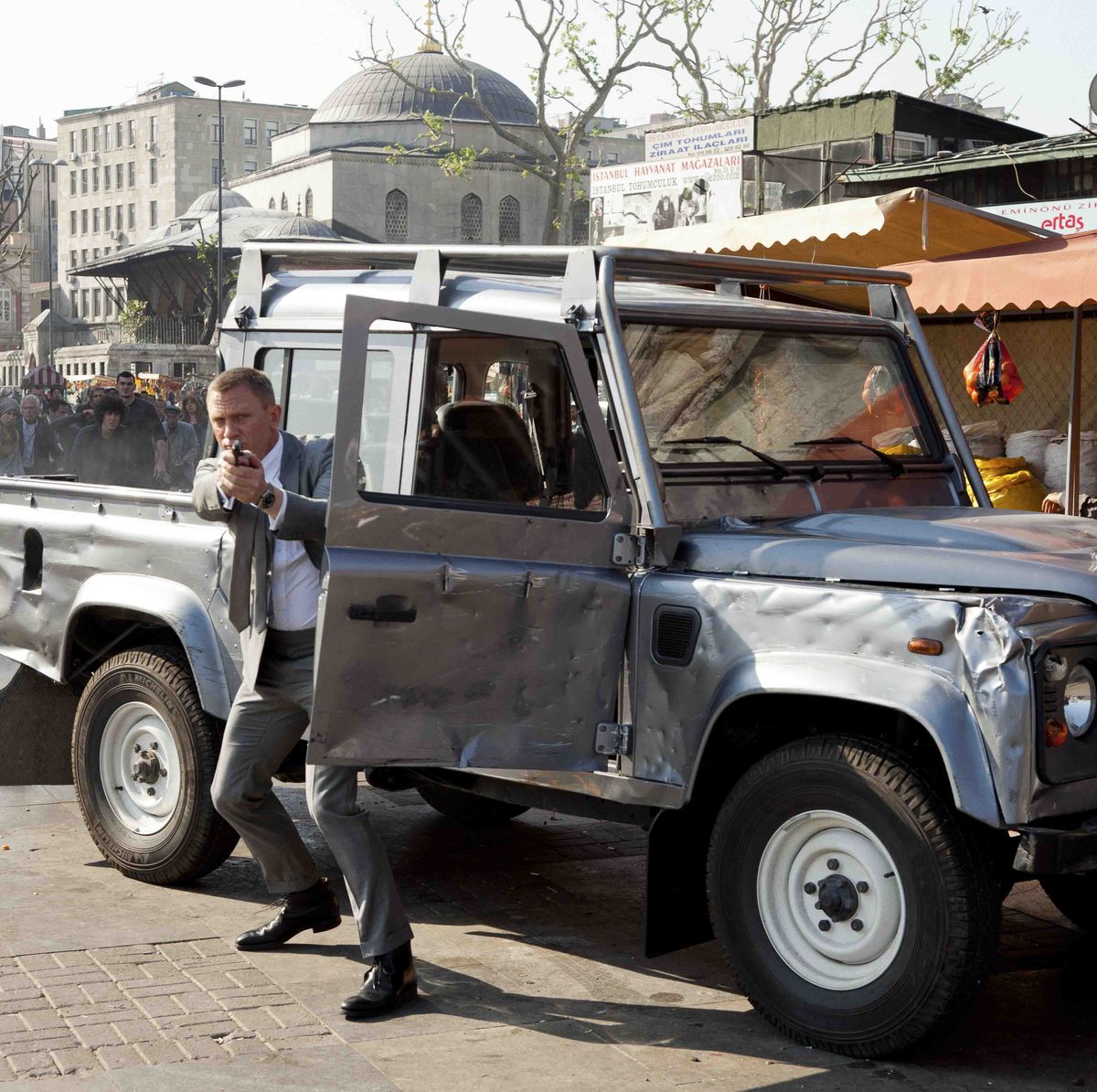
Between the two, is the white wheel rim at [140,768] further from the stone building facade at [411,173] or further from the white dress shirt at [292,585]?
the stone building facade at [411,173]

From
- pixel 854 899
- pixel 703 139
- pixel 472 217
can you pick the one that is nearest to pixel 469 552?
pixel 854 899

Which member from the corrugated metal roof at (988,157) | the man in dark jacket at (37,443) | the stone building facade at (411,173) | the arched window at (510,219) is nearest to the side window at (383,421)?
the man in dark jacket at (37,443)

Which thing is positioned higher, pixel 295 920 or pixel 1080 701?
pixel 1080 701

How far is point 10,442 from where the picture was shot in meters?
18.5

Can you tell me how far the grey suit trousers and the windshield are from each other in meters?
1.33

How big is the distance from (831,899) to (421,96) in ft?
330

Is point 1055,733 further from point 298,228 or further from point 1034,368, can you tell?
point 298,228

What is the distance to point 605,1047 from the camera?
185 inches

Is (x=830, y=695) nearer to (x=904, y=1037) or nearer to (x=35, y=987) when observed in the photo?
(x=904, y=1037)

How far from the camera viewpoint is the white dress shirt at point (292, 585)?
5.10 meters

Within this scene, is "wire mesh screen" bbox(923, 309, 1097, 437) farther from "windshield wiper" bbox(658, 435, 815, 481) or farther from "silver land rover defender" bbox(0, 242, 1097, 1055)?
"windshield wiper" bbox(658, 435, 815, 481)

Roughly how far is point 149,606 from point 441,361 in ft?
5.39

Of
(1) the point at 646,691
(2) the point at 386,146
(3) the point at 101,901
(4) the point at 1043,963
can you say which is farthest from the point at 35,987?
(2) the point at 386,146

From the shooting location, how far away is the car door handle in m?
4.56
